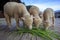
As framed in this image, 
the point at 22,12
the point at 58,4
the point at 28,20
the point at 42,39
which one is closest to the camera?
the point at 42,39

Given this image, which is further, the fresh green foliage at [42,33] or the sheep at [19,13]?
the sheep at [19,13]

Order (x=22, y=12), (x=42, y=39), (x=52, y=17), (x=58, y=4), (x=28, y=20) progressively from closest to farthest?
(x=42, y=39)
(x=28, y=20)
(x=22, y=12)
(x=52, y=17)
(x=58, y=4)

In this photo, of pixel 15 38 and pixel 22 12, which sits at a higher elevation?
pixel 22 12

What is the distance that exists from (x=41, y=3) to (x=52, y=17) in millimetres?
1821

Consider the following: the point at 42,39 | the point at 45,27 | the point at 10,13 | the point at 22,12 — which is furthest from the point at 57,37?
the point at 10,13

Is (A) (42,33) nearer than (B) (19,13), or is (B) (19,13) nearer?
(A) (42,33)

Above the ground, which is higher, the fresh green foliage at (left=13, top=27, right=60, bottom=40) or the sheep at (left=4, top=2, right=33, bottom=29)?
the sheep at (left=4, top=2, right=33, bottom=29)

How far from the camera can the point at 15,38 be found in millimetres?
2428

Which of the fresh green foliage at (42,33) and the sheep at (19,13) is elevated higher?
Answer: the sheep at (19,13)

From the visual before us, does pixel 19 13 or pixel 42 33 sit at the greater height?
pixel 19 13

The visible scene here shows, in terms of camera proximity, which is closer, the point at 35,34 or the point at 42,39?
the point at 42,39

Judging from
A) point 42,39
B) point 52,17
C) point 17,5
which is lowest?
point 42,39

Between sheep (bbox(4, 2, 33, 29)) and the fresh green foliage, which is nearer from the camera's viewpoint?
the fresh green foliage

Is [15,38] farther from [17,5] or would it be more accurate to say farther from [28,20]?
Answer: [17,5]
